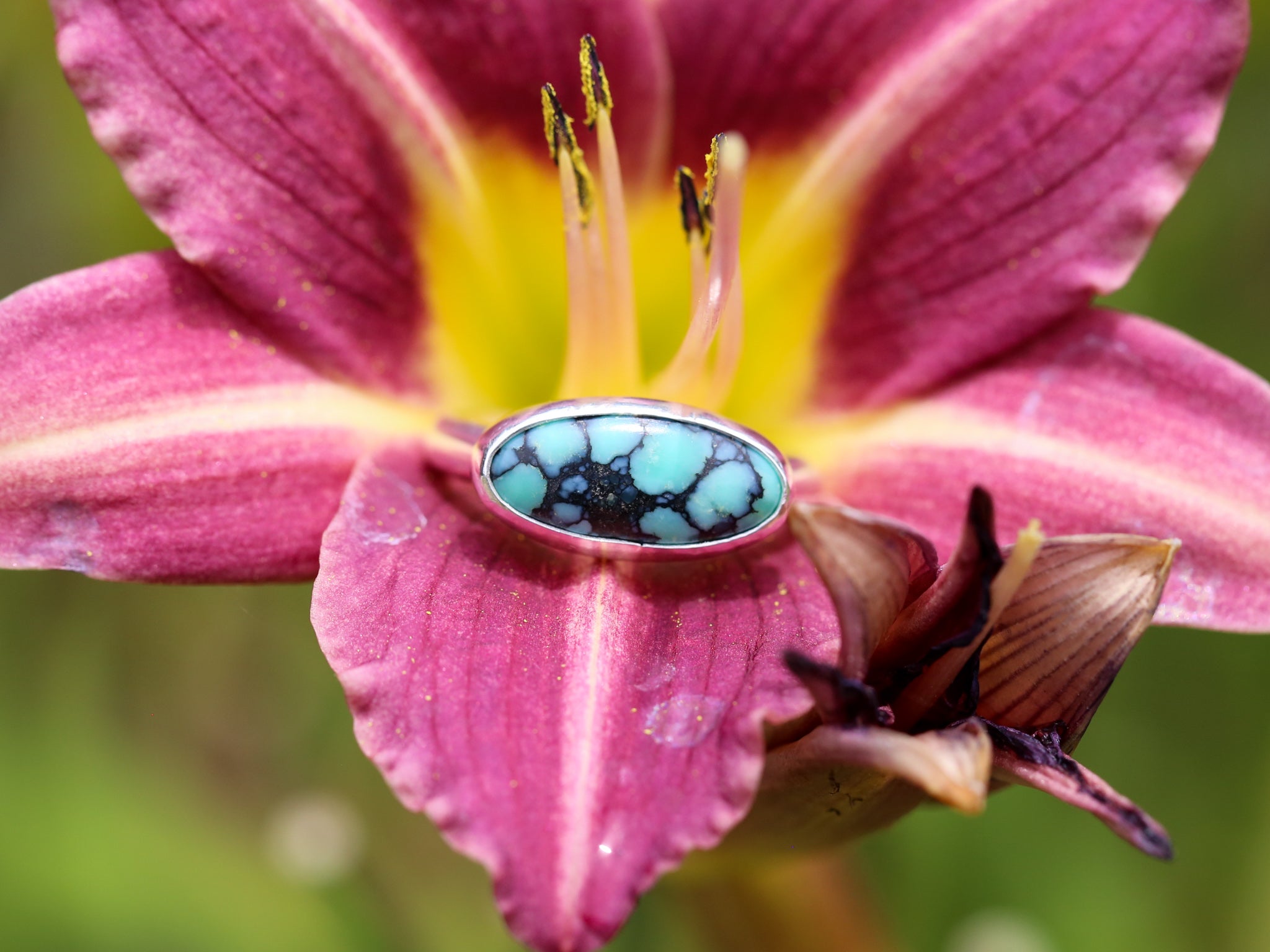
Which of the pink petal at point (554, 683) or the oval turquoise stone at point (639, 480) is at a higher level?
the oval turquoise stone at point (639, 480)

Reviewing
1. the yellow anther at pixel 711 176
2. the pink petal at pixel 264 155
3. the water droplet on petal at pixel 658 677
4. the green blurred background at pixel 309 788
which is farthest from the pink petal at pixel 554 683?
the green blurred background at pixel 309 788

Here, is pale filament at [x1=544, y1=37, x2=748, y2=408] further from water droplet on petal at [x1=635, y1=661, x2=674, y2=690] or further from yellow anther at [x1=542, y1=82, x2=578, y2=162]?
water droplet on petal at [x1=635, y1=661, x2=674, y2=690]

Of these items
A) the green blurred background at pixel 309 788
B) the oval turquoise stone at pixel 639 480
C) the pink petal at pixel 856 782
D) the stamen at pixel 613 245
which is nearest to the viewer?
the pink petal at pixel 856 782

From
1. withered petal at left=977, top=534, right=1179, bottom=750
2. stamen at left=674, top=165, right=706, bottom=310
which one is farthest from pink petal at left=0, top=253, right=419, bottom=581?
withered petal at left=977, top=534, right=1179, bottom=750

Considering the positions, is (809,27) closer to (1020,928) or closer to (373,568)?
(373,568)

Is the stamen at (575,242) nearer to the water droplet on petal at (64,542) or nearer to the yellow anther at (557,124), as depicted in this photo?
the yellow anther at (557,124)
